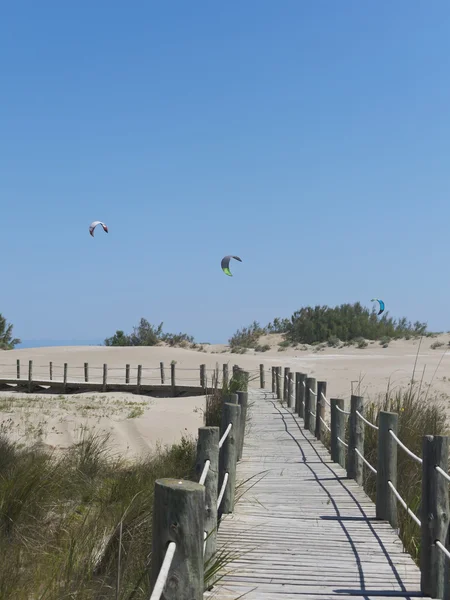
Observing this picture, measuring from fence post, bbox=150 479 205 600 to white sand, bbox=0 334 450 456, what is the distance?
32.9ft

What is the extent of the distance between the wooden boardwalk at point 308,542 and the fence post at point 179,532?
1.16m

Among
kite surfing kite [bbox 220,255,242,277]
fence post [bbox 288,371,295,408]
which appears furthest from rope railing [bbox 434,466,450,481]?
kite surfing kite [bbox 220,255,242,277]

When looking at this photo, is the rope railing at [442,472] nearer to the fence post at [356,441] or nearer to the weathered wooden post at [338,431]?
the fence post at [356,441]

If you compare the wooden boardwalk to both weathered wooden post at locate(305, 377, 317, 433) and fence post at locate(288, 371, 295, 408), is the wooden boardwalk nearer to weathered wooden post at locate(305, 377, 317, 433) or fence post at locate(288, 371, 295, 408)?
weathered wooden post at locate(305, 377, 317, 433)

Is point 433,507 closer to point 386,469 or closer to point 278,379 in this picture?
point 386,469

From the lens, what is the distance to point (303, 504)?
7.55m

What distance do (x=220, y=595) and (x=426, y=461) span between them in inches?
62.0

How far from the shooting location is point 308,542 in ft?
19.8

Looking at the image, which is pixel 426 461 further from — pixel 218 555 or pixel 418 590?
pixel 218 555

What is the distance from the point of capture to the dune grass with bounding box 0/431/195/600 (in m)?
5.27

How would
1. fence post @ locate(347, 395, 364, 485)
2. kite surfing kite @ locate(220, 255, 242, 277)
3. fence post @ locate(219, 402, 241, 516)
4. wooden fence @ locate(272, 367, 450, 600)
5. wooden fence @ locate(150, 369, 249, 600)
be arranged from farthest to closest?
kite surfing kite @ locate(220, 255, 242, 277) < fence post @ locate(347, 395, 364, 485) < fence post @ locate(219, 402, 241, 516) < wooden fence @ locate(272, 367, 450, 600) < wooden fence @ locate(150, 369, 249, 600)

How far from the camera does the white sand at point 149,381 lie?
18.0 metres

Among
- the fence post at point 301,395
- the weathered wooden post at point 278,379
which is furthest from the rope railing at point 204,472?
the weathered wooden post at point 278,379

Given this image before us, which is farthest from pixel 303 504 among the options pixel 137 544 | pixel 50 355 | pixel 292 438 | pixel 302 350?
pixel 50 355
